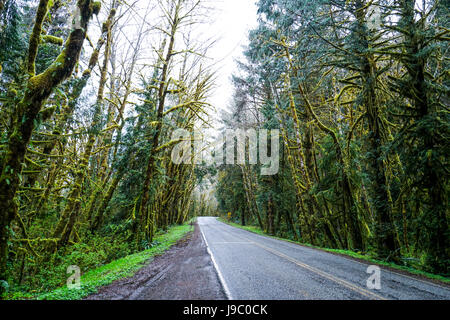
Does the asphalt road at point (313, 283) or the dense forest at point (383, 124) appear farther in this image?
the dense forest at point (383, 124)

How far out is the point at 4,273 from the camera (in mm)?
3680

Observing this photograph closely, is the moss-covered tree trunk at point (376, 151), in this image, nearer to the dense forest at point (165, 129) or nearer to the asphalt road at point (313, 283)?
the dense forest at point (165, 129)

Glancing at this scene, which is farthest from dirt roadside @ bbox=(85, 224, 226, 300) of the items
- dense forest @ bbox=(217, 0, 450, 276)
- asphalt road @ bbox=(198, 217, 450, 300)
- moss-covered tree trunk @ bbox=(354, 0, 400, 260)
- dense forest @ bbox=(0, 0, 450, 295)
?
moss-covered tree trunk @ bbox=(354, 0, 400, 260)

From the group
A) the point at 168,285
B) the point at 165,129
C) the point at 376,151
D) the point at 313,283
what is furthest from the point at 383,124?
the point at 165,129

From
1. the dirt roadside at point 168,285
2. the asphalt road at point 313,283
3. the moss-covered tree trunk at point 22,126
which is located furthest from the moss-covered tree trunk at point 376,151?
the moss-covered tree trunk at point 22,126

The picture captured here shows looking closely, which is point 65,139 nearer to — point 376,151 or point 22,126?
point 22,126

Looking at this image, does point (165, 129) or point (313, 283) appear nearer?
point (313, 283)

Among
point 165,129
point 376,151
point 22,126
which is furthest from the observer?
point 165,129

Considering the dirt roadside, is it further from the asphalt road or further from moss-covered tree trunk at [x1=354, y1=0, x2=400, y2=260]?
moss-covered tree trunk at [x1=354, y1=0, x2=400, y2=260]

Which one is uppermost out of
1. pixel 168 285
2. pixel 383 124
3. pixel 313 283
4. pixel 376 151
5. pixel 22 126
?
pixel 383 124

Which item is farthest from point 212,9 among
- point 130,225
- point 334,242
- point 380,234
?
point 334,242

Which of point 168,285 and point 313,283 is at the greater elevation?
point 313,283
